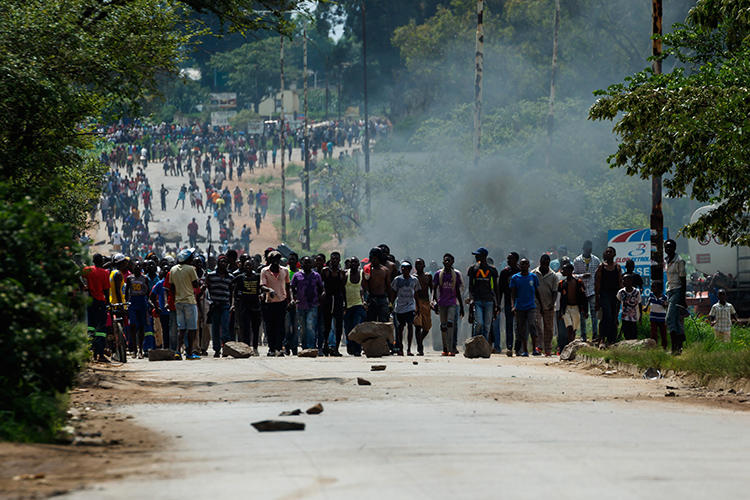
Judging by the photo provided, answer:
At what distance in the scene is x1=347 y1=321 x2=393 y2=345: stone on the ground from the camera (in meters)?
20.6

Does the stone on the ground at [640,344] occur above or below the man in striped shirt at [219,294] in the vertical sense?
below

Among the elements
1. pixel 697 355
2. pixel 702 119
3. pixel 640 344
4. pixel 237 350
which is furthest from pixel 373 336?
pixel 702 119

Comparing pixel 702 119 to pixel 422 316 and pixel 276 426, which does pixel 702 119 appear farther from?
pixel 276 426

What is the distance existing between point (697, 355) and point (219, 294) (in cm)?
875

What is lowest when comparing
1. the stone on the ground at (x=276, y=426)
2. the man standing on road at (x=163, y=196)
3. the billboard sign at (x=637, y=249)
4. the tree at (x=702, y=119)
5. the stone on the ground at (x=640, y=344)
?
the stone on the ground at (x=276, y=426)

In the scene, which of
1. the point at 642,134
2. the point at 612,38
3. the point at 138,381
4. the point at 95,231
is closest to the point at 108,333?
the point at 138,381

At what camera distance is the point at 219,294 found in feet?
68.9

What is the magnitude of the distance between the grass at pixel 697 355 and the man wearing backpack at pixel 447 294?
120 inches

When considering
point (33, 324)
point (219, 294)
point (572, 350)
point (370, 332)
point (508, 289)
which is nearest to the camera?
point (33, 324)

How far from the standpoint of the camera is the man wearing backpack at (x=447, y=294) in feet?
68.8

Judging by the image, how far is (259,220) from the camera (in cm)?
6719

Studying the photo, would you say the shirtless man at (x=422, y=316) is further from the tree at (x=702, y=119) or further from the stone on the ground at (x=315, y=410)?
the stone on the ground at (x=315, y=410)

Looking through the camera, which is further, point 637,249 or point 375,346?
point 637,249

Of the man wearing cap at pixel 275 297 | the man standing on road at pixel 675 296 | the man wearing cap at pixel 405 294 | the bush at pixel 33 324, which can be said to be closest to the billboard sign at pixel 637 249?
the man wearing cap at pixel 405 294
